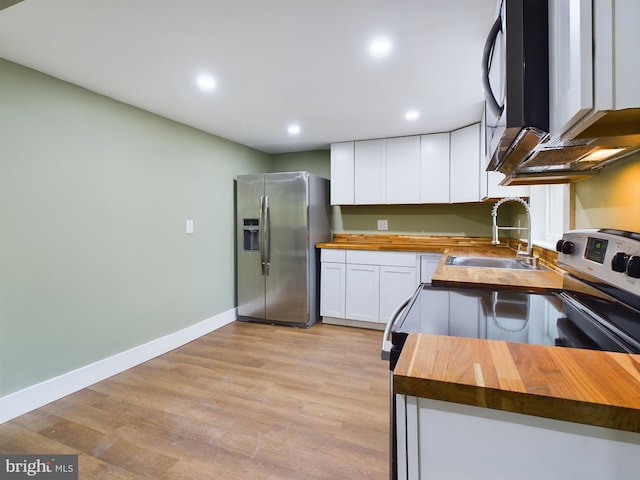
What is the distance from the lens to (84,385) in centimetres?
236


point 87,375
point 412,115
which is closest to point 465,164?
point 412,115

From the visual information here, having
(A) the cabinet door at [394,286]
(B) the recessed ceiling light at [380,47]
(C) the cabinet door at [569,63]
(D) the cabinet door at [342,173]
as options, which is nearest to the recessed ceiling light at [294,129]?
(D) the cabinet door at [342,173]

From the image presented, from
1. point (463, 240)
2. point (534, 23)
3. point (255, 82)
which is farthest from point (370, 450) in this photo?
point (463, 240)

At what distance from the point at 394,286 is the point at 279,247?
135cm

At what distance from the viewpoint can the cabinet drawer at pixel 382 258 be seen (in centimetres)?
346

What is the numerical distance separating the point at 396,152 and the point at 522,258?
1953mm

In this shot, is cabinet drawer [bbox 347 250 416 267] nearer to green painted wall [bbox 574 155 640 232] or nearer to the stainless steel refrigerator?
the stainless steel refrigerator

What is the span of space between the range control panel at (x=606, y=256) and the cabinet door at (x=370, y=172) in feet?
8.65

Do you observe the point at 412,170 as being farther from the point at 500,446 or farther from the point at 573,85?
the point at 500,446

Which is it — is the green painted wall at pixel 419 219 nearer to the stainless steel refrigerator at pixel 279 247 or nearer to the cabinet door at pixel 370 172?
the cabinet door at pixel 370 172

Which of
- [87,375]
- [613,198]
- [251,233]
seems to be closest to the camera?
[613,198]

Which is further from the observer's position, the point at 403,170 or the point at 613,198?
the point at 403,170

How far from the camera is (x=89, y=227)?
2418mm

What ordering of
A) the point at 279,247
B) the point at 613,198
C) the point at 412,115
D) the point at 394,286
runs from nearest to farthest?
the point at 613,198, the point at 412,115, the point at 394,286, the point at 279,247
